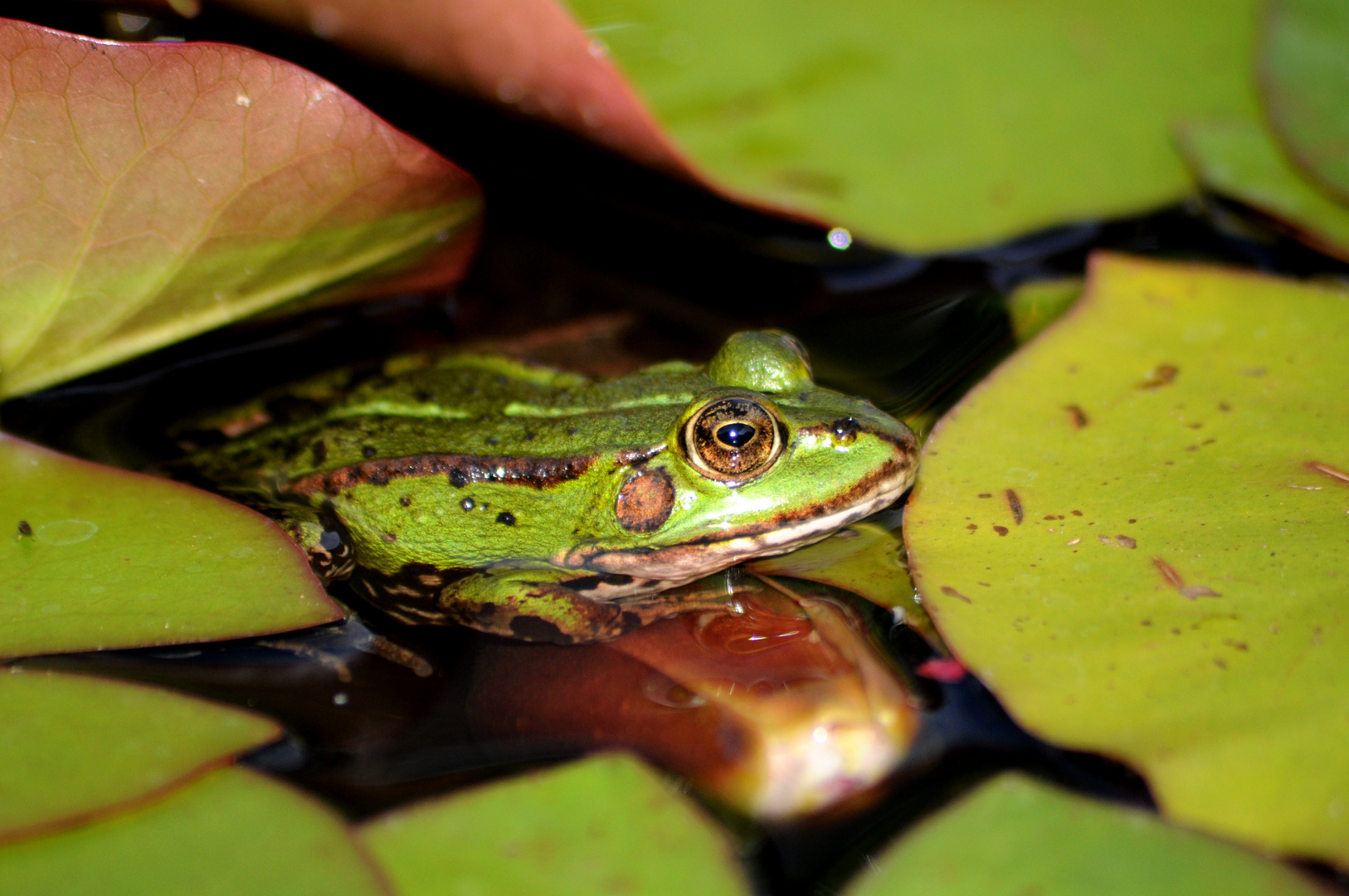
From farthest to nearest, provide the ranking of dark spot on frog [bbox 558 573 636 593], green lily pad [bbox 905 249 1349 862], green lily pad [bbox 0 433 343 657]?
1. dark spot on frog [bbox 558 573 636 593]
2. green lily pad [bbox 0 433 343 657]
3. green lily pad [bbox 905 249 1349 862]

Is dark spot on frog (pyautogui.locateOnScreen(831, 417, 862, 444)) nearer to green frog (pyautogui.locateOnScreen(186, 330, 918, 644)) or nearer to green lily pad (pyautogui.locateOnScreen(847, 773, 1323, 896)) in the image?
green frog (pyautogui.locateOnScreen(186, 330, 918, 644))

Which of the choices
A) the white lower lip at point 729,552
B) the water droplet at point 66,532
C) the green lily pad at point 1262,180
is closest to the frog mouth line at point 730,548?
the white lower lip at point 729,552

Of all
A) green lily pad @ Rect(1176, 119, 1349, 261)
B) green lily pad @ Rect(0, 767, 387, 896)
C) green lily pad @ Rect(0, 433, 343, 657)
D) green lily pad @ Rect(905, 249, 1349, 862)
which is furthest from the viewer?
green lily pad @ Rect(1176, 119, 1349, 261)

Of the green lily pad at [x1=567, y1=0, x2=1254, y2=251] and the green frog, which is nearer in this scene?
the green frog

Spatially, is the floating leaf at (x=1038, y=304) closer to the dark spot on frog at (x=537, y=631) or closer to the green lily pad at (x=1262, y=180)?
the green lily pad at (x=1262, y=180)

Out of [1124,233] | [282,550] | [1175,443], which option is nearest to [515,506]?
[282,550]


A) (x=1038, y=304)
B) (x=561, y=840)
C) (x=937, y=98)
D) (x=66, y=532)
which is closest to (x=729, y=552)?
(x=561, y=840)

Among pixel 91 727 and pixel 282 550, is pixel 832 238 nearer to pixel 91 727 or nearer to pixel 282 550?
pixel 282 550

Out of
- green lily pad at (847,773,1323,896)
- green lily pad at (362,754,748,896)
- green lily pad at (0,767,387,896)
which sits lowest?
green lily pad at (847,773,1323,896)

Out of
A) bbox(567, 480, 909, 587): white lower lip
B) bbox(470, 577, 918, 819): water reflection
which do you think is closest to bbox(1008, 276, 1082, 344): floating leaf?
bbox(567, 480, 909, 587): white lower lip
